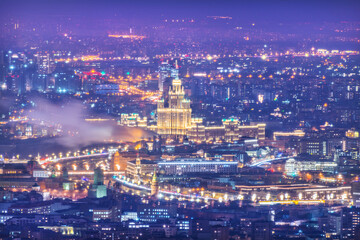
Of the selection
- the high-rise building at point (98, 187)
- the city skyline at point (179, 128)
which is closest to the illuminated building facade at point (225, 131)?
the city skyline at point (179, 128)

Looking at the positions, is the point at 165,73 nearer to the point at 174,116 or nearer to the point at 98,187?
the point at 174,116

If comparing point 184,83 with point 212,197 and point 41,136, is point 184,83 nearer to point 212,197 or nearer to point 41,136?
point 41,136

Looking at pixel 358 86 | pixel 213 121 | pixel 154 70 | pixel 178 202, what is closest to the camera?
pixel 178 202

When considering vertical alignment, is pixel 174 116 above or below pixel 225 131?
above

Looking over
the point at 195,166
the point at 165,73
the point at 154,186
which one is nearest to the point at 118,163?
the point at 195,166

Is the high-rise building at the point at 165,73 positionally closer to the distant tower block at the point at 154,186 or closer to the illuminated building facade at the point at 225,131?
the illuminated building facade at the point at 225,131

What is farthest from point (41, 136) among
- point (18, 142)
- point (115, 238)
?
point (115, 238)

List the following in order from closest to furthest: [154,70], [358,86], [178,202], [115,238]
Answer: [115,238], [178,202], [358,86], [154,70]

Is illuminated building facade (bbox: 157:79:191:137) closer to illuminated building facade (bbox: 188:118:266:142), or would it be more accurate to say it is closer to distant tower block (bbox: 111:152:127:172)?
illuminated building facade (bbox: 188:118:266:142)
